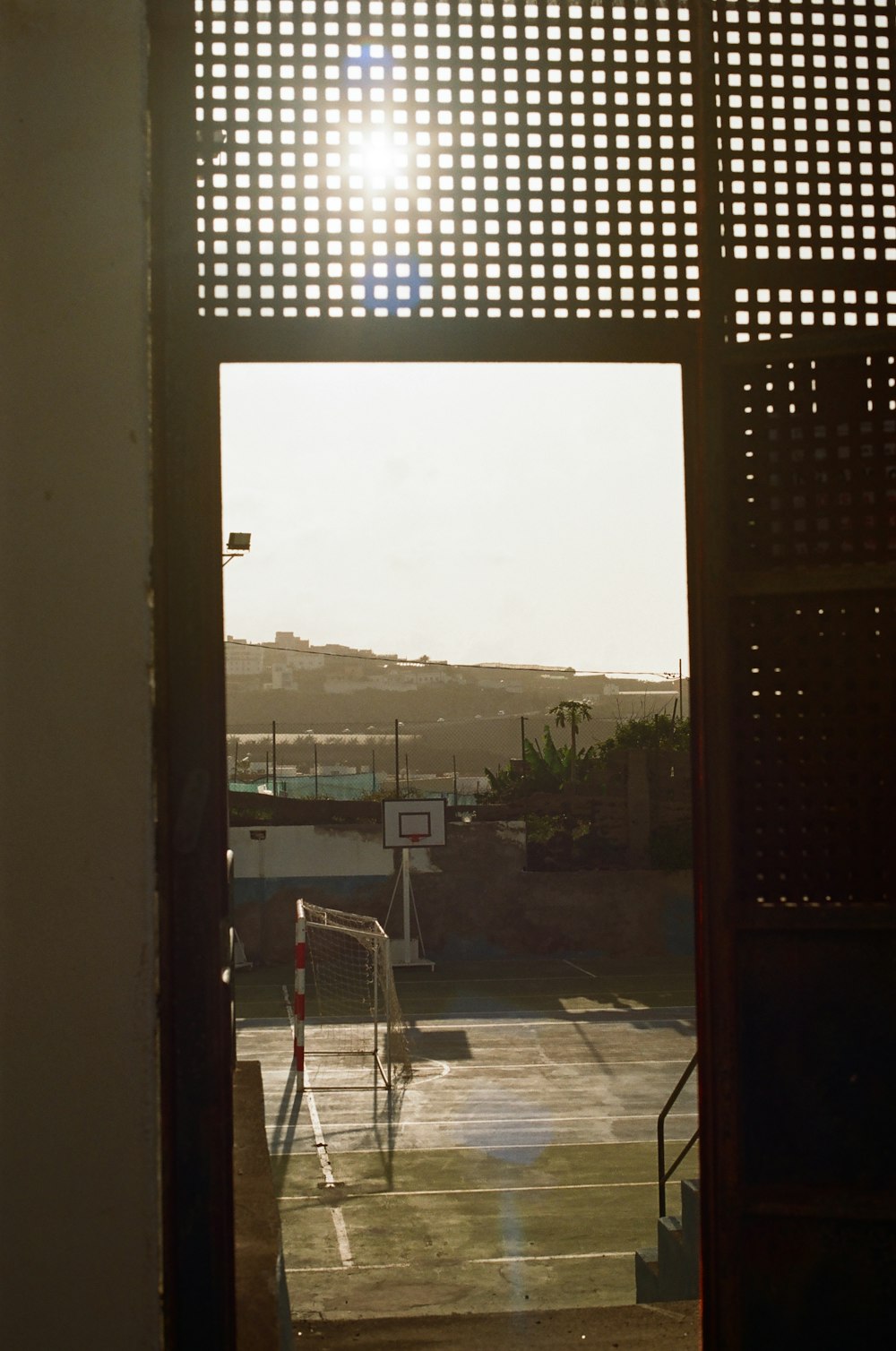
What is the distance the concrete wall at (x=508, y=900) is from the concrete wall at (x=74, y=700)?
2439cm

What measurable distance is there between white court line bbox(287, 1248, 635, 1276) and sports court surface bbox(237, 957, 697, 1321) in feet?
0.08

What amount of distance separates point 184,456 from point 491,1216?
934 centimetres

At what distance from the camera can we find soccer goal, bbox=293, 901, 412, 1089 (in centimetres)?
1712

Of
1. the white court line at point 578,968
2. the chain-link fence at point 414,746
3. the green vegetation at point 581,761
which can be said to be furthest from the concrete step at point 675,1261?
the chain-link fence at point 414,746

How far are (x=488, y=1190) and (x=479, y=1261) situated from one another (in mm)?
2120

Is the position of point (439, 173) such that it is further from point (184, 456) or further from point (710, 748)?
point (710, 748)

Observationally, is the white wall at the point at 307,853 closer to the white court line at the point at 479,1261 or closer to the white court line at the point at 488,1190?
the white court line at the point at 488,1190

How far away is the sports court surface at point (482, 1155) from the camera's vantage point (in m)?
9.83

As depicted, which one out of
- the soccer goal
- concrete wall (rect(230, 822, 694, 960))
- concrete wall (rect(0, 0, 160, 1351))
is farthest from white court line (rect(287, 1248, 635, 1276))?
concrete wall (rect(230, 822, 694, 960))

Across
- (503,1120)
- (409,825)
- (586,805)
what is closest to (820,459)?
(503,1120)

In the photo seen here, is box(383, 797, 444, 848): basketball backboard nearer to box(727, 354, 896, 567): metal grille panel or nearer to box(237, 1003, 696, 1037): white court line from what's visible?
box(237, 1003, 696, 1037): white court line

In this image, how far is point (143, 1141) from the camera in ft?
12.0

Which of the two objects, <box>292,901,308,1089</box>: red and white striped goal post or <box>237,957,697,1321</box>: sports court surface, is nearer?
<box>237,957,697,1321</box>: sports court surface

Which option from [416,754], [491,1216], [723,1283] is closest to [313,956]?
[491,1216]
